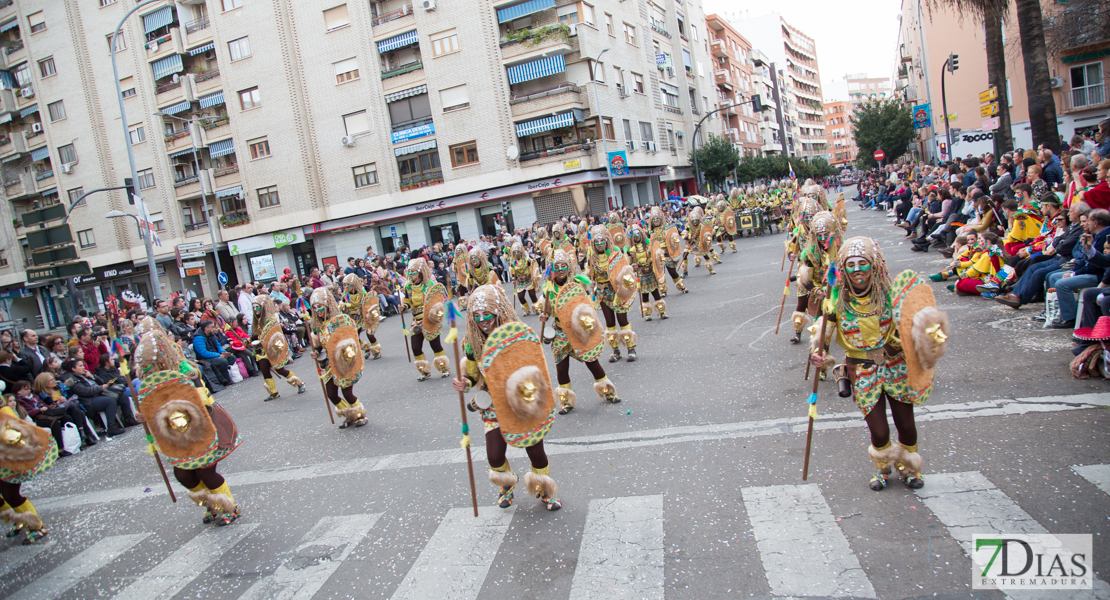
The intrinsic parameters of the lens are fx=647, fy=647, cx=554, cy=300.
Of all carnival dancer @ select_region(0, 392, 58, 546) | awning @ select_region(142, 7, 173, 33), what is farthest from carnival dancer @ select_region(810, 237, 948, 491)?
awning @ select_region(142, 7, 173, 33)

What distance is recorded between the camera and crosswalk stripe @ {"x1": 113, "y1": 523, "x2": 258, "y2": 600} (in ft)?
15.8

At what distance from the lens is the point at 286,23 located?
35.2 m

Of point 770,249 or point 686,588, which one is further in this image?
point 770,249

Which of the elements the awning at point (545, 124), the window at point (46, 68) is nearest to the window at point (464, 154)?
the awning at point (545, 124)

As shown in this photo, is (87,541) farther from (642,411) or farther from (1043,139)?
(1043,139)

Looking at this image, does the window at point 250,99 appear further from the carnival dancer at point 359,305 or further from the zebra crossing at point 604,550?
the zebra crossing at point 604,550

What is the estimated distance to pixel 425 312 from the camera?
Result: 9930mm

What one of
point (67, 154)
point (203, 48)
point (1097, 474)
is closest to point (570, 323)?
point (1097, 474)

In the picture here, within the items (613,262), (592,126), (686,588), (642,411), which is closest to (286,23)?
(592,126)

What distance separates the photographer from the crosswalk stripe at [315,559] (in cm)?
446

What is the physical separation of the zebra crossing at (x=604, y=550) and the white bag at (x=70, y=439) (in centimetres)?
451

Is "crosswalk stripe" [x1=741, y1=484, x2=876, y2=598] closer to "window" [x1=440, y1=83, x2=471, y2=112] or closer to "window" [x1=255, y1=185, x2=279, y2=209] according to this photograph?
"window" [x1=440, y1=83, x2=471, y2=112]

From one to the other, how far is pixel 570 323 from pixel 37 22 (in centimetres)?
5117

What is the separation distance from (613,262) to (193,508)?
229 inches
